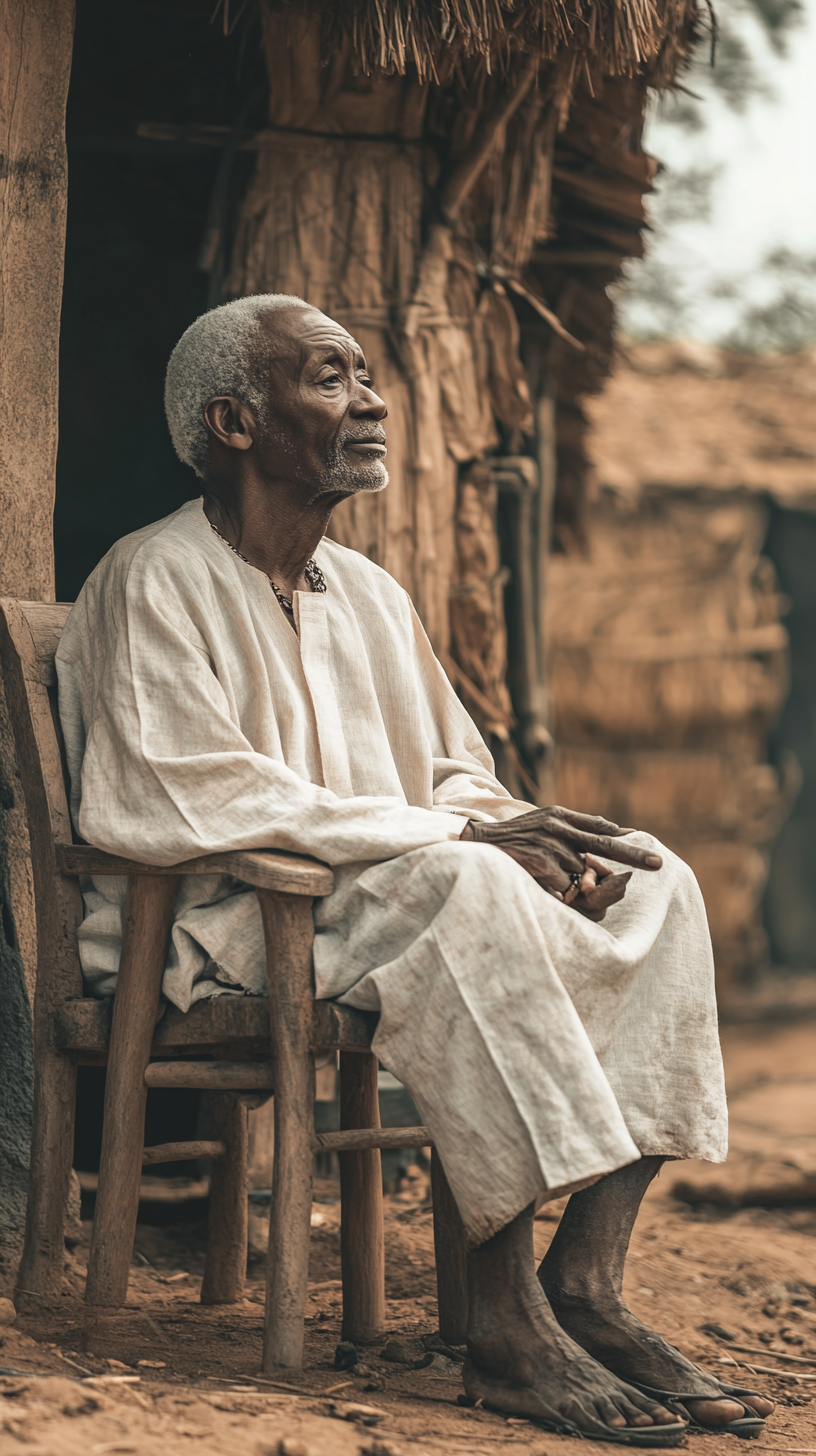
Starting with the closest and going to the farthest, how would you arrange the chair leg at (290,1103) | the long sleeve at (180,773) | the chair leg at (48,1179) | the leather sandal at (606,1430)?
the leather sandal at (606,1430)
the chair leg at (290,1103)
the long sleeve at (180,773)
the chair leg at (48,1179)

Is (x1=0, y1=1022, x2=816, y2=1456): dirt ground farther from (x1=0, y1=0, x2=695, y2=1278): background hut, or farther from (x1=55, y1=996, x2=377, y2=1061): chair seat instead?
(x1=0, y1=0, x2=695, y2=1278): background hut

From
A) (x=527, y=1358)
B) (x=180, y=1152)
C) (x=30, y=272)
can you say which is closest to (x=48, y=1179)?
(x=180, y=1152)

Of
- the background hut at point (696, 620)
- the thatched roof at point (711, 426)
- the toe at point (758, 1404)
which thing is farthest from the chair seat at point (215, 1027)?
the thatched roof at point (711, 426)

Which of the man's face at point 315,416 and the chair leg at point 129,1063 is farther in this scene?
the man's face at point 315,416

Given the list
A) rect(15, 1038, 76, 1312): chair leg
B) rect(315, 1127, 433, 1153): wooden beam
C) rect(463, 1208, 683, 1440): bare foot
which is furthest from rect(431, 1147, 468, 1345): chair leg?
rect(15, 1038, 76, 1312): chair leg

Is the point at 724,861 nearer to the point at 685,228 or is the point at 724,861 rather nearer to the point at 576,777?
the point at 576,777

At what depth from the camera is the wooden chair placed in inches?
90.1

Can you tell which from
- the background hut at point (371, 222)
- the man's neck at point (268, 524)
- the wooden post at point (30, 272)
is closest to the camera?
the man's neck at point (268, 524)

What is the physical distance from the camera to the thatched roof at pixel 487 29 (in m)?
3.13

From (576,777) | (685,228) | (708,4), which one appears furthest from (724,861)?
(685,228)

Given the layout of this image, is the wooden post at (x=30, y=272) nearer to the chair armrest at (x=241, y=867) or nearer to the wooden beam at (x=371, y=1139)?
the chair armrest at (x=241, y=867)

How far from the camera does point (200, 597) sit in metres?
2.59

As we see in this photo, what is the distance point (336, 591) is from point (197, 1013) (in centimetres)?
93

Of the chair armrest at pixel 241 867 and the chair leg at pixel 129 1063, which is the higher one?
the chair armrest at pixel 241 867
